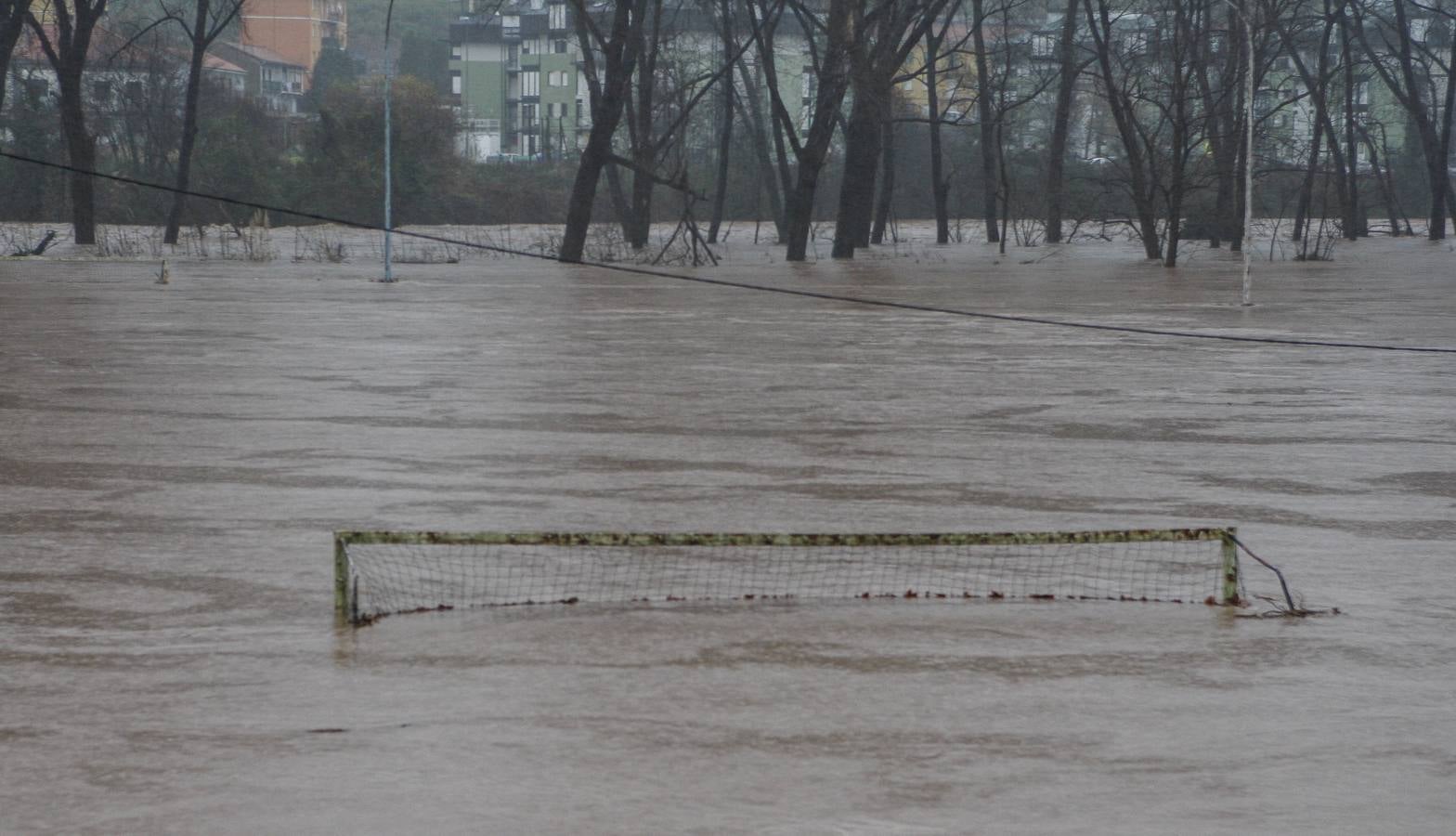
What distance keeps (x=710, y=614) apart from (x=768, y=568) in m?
1.12

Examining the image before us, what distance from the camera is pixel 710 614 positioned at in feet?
27.6

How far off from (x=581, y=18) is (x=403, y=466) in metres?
36.4

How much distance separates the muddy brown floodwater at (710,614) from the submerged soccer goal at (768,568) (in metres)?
0.27

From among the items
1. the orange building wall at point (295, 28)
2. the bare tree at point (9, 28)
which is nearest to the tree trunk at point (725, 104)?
the bare tree at point (9, 28)

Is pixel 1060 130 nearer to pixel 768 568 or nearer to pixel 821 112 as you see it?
pixel 821 112

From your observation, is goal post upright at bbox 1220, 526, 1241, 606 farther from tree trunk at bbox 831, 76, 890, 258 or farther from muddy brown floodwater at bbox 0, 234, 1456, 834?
tree trunk at bbox 831, 76, 890, 258

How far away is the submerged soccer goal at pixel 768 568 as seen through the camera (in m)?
8.62

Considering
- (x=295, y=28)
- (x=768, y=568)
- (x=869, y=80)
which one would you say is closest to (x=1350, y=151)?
(x=869, y=80)

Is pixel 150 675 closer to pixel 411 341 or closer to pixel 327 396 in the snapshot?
pixel 327 396

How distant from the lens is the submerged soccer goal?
28.3 ft

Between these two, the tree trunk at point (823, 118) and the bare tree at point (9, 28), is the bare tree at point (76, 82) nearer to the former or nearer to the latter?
the bare tree at point (9, 28)

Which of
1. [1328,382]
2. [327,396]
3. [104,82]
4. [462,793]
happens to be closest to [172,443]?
[327,396]

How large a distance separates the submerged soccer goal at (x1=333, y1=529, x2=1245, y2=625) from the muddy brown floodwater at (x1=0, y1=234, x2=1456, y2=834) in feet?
0.90

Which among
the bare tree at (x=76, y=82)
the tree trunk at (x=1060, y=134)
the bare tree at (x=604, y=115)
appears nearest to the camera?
the bare tree at (x=604, y=115)
